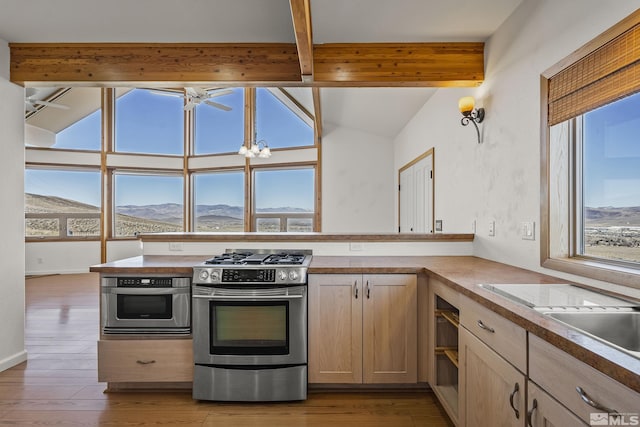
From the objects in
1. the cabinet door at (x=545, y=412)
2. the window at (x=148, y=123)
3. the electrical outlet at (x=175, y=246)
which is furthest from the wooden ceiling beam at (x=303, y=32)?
the window at (x=148, y=123)

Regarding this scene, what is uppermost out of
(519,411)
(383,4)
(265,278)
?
(383,4)

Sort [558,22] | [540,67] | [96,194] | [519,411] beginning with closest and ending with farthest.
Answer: [519,411] → [558,22] → [540,67] → [96,194]

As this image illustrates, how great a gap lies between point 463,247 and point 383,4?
1930 millimetres

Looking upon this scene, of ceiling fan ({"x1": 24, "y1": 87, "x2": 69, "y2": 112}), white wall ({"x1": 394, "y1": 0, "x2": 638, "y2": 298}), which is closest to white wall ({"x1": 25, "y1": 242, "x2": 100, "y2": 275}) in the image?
Result: ceiling fan ({"x1": 24, "y1": 87, "x2": 69, "y2": 112})

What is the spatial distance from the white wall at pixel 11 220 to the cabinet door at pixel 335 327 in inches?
96.2

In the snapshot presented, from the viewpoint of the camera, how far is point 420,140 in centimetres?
451

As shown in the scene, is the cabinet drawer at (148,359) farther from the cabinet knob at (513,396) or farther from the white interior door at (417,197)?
the white interior door at (417,197)

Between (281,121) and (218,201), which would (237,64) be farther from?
(218,201)

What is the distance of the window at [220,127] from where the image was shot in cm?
756

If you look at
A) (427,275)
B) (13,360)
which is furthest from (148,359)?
(427,275)

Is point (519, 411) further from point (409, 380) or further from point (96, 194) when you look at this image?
point (96, 194)

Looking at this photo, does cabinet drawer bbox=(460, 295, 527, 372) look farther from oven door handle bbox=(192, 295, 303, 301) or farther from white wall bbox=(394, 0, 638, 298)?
oven door handle bbox=(192, 295, 303, 301)

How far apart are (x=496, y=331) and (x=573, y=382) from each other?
16.5 inches

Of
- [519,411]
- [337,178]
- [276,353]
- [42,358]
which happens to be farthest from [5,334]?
[337,178]
